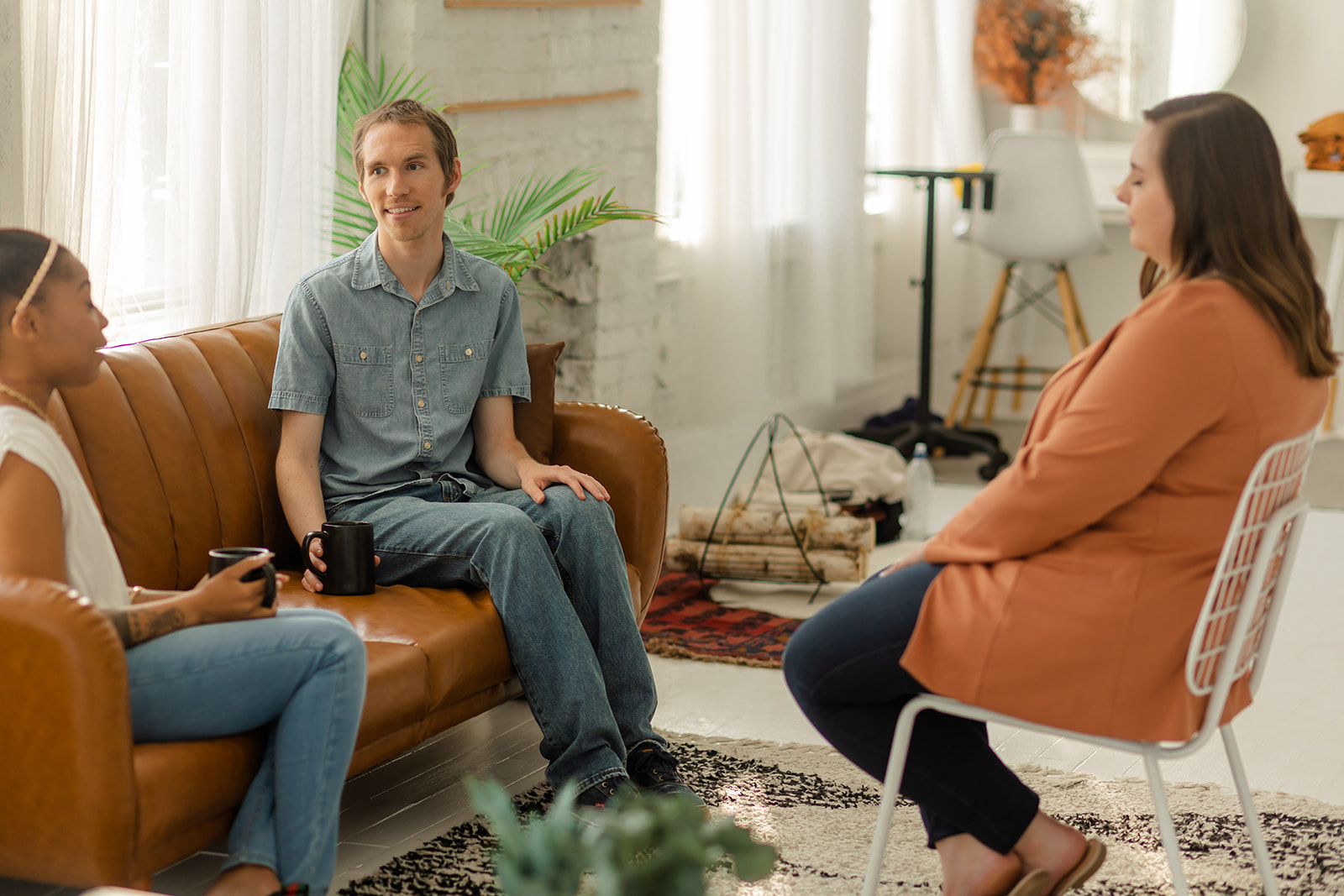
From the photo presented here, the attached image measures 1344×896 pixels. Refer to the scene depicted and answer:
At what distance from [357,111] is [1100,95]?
13.5ft

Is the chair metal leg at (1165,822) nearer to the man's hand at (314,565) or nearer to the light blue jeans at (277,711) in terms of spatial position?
the light blue jeans at (277,711)

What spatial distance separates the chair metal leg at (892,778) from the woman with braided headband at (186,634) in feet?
2.15

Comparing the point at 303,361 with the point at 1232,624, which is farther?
the point at 303,361

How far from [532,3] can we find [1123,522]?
97.9 inches

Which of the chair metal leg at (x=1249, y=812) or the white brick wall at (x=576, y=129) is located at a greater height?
the white brick wall at (x=576, y=129)

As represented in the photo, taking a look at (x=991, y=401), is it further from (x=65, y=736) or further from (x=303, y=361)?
(x=65, y=736)

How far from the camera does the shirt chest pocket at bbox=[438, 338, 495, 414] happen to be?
2533mm

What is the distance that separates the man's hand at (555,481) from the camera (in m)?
2.46

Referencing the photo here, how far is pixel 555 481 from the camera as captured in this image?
98.5 inches

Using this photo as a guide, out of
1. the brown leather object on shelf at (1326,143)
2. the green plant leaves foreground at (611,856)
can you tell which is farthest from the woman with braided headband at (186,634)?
the brown leather object on shelf at (1326,143)

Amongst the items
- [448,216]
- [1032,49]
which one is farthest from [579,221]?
[1032,49]

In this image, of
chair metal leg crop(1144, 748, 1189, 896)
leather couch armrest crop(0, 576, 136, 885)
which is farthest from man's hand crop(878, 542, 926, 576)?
leather couch armrest crop(0, 576, 136, 885)

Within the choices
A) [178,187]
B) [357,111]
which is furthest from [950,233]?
[178,187]

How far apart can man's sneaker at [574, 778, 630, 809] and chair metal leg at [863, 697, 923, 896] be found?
0.50m
